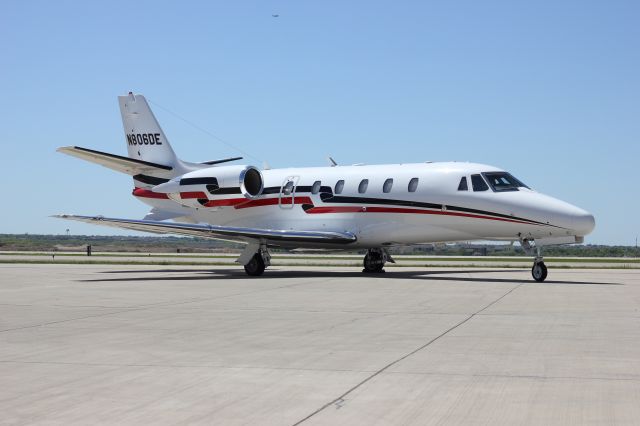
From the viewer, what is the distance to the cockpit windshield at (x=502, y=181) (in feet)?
77.8

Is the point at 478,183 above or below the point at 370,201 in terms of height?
above

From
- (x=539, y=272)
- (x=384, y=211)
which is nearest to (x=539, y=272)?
(x=539, y=272)

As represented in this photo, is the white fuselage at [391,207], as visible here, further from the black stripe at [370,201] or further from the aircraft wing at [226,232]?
the aircraft wing at [226,232]

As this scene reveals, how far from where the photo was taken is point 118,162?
29297 mm

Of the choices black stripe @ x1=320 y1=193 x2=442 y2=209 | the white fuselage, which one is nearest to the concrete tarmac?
the white fuselage

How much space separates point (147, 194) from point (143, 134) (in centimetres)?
244

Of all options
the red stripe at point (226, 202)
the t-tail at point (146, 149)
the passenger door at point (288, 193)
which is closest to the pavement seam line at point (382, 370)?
the passenger door at point (288, 193)

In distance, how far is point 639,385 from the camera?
7.35 metres

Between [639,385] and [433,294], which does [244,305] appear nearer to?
[433,294]

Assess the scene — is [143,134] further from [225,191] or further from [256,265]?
[256,265]

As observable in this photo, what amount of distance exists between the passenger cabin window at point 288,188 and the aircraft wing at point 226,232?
78.5 inches

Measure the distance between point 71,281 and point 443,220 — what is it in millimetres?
10478

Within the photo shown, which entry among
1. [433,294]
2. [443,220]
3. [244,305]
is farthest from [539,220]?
[244,305]

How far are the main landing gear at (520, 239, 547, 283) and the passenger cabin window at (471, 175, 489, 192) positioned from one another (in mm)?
1799
